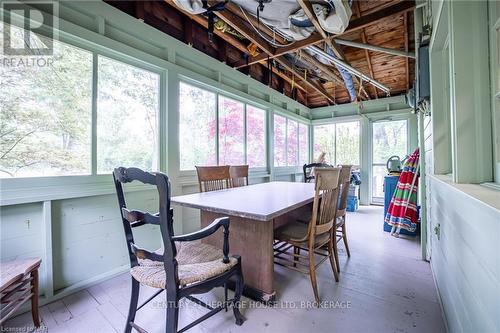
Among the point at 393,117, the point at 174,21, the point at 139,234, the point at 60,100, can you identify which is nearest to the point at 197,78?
the point at 174,21

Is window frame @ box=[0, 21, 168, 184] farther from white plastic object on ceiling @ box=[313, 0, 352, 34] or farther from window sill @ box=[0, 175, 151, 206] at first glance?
white plastic object on ceiling @ box=[313, 0, 352, 34]

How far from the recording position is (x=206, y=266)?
139 centimetres

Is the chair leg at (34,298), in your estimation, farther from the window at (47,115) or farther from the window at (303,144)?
the window at (303,144)

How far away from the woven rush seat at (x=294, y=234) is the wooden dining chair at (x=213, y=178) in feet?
3.06

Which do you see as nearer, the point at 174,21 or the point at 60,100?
the point at 60,100

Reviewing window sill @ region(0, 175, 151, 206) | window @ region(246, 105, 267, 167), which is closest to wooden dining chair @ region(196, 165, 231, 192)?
window sill @ region(0, 175, 151, 206)

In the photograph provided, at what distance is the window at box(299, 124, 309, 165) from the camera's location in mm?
6477

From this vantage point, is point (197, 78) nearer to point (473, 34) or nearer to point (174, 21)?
point (174, 21)

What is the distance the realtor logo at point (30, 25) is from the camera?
177 cm

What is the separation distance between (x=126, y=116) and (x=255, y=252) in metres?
2.04

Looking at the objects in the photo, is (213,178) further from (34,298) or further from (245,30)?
(245,30)

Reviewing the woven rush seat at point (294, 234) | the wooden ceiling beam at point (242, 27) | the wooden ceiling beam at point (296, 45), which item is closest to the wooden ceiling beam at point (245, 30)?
the wooden ceiling beam at point (242, 27)

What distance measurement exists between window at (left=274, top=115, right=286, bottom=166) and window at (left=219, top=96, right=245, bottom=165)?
127 centimetres

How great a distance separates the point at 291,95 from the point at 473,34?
4998 millimetres
